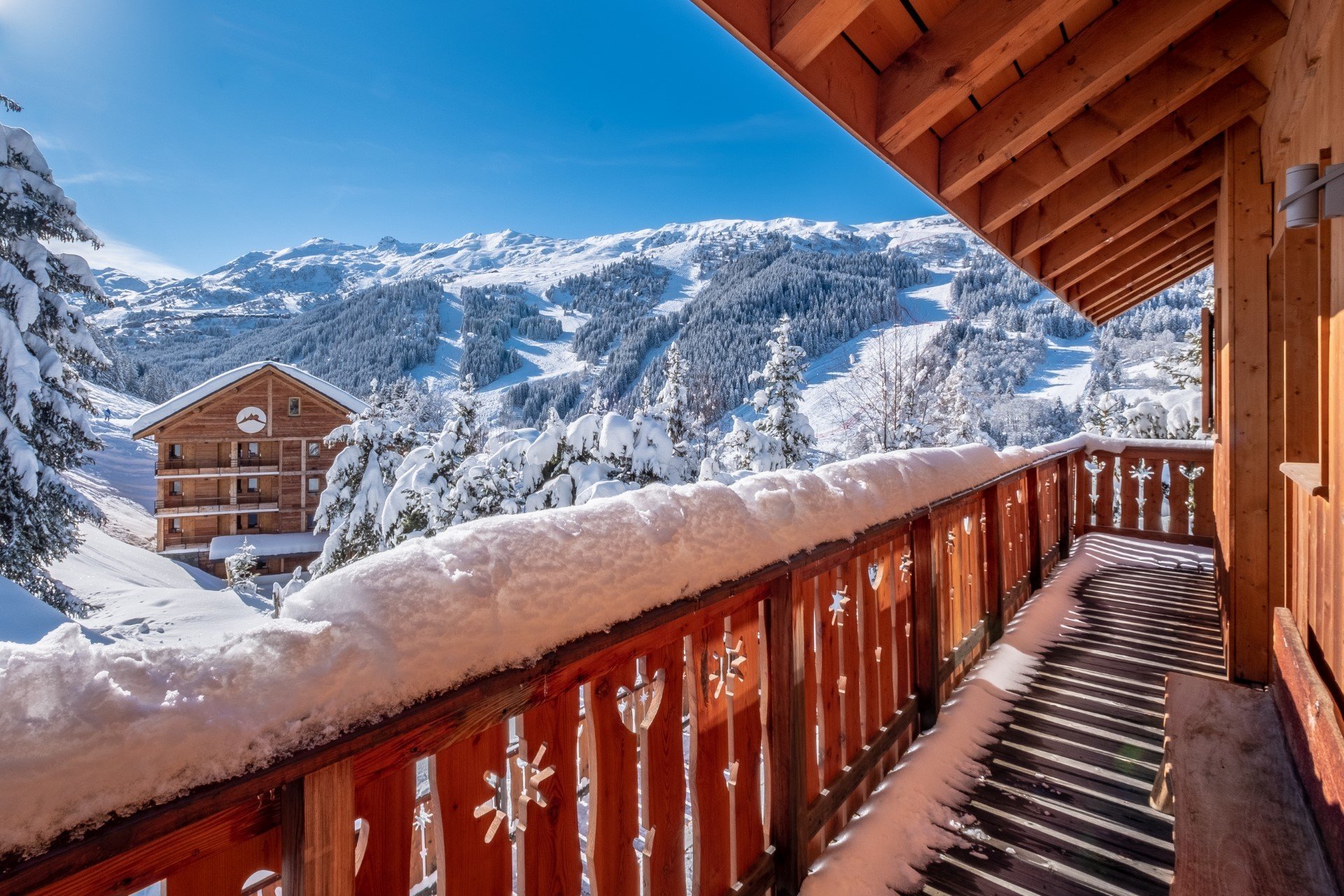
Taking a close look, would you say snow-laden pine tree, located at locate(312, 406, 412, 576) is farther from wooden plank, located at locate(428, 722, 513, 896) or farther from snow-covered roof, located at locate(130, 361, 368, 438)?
wooden plank, located at locate(428, 722, 513, 896)

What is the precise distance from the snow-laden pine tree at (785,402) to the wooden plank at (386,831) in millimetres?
13757

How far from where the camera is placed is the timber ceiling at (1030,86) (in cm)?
208

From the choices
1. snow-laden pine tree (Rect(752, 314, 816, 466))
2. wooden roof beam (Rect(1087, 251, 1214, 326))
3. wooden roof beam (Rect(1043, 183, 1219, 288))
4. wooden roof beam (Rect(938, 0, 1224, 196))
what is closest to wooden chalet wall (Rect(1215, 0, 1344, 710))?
wooden roof beam (Rect(938, 0, 1224, 196))

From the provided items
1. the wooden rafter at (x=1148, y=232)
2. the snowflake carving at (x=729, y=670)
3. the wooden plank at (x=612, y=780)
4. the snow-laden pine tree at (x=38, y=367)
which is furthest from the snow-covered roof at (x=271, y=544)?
the wooden plank at (x=612, y=780)

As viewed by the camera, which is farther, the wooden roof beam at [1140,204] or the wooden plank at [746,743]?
the wooden roof beam at [1140,204]

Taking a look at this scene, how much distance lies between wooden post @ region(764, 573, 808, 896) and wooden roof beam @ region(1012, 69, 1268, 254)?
336 cm

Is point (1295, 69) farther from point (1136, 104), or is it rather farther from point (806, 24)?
point (806, 24)

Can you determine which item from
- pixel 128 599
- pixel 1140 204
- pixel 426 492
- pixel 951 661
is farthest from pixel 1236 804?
pixel 128 599

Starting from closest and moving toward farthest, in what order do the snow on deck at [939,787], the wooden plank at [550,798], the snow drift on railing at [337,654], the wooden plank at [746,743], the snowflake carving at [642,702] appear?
1. the snow drift on railing at [337,654]
2. the wooden plank at [550,798]
3. the snowflake carving at [642,702]
4. the wooden plank at [746,743]
5. the snow on deck at [939,787]

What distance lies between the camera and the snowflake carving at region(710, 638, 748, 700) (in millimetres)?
1603

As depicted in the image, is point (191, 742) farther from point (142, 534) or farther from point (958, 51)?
point (142, 534)

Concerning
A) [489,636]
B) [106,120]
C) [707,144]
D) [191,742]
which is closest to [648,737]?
[489,636]

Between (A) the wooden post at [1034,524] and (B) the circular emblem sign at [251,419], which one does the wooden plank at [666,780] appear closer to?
(A) the wooden post at [1034,524]

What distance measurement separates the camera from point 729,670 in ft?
5.39
